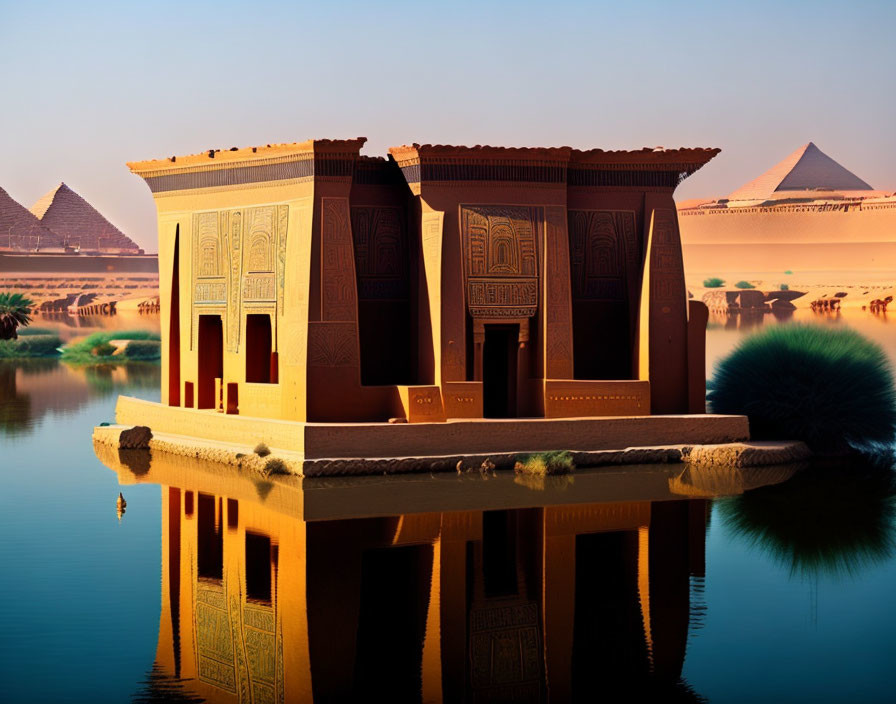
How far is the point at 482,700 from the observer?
9.45 meters

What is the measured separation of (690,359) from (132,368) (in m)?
22.5

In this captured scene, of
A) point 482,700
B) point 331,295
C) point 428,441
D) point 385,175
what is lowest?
point 482,700

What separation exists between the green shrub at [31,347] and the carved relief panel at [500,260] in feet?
91.3

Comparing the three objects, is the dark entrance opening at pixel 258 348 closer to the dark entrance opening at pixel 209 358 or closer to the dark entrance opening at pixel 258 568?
the dark entrance opening at pixel 209 358

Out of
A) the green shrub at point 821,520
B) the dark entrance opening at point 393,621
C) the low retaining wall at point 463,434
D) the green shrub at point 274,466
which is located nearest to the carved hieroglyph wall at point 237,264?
the low retaining wall at point 463,434

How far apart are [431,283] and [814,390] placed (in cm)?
571

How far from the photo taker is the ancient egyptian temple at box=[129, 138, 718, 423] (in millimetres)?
17562

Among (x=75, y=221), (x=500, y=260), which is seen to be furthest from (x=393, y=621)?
(x=75, y=221)

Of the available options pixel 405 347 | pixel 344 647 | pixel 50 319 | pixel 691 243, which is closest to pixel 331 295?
pixel 405 347

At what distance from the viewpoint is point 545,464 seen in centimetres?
1705

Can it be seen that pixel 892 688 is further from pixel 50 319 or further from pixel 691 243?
pixel 691 243

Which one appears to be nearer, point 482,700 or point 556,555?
point 482,700

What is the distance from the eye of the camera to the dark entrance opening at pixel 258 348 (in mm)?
18594

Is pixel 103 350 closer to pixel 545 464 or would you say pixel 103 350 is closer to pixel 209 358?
pixel 209 358
